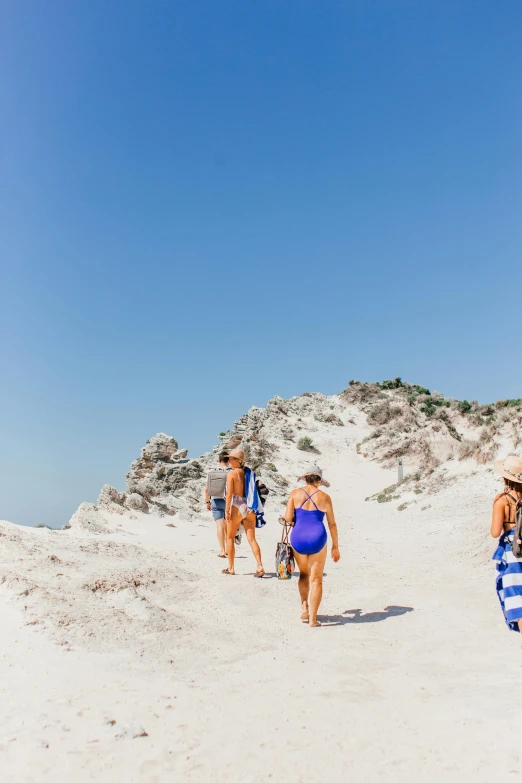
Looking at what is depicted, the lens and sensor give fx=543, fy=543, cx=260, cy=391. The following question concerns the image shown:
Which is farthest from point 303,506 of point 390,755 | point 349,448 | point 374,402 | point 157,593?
point 374,402

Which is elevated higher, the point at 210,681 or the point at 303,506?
the point at 303,506

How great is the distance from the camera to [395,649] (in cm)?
541

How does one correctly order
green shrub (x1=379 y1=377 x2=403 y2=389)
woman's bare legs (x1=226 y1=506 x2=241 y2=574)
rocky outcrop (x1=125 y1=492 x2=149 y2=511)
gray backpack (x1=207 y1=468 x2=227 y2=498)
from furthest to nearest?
green shrub (x1=379 y1=377 x2=403 y2=389) → rocky outcrop (x1=125 y1=492 x2=149 y2=511) → gray backpack (x1=207 y1=468 x2=227 y2=498) → woman's bare legs (x1=226 y1=506 x2=241 y2=574)

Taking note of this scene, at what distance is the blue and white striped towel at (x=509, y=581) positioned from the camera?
506 centimetres

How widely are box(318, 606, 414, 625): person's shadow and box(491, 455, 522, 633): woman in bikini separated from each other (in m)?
1.81

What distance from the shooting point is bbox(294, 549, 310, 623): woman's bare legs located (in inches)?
251

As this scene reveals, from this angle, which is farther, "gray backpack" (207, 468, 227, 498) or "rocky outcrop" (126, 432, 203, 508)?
"rocky outcrop" (126, 432, 203, 508)

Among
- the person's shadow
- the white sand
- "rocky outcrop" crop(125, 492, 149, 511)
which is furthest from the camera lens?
"rocky outcrop" crop(125, 492, 149, 511)

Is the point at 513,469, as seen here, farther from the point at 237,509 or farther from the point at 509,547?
the point at 237,509

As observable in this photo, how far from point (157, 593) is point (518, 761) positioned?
5137mm

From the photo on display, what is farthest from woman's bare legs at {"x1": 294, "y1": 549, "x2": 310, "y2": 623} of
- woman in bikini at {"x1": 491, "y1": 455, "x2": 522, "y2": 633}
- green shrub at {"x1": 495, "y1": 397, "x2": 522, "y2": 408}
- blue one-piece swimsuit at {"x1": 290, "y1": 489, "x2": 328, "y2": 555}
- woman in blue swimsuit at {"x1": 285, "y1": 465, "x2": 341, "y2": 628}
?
green shrub at {"x1": 495, "y1": 397, "x2": 522, "y2": 408}

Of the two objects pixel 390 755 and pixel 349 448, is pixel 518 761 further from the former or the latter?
pixel 349 448

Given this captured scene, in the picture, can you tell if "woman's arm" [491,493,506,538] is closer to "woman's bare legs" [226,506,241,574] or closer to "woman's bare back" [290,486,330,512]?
"woman's bare back" [290,486,330,512]

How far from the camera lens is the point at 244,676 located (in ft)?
14.7
